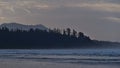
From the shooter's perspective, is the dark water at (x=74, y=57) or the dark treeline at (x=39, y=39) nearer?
the dark water at (x=74, y=57)

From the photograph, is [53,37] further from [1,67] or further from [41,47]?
[1,67]

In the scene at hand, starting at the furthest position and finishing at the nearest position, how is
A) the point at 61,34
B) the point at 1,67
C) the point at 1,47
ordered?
the point at 61,34 → the point at 1,47 → the point at 1,67

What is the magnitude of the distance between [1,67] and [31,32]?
7947 centimetres

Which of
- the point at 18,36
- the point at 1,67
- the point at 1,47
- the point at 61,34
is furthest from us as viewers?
the point at 61,34

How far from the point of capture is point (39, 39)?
110438 millimetres

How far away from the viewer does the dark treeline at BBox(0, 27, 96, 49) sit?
10450 centimetres

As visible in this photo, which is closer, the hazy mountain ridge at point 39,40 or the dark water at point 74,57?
the dark water at point 74,57

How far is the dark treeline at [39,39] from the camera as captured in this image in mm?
104500

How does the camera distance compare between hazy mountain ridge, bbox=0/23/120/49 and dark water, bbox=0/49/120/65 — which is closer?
dark water, bbox=0/49/120/65

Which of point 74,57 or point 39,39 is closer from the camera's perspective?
point 74,57

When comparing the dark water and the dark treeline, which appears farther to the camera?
the dark treeline

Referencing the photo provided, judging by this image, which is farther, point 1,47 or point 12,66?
point 1,47

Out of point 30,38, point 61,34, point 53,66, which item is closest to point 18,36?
point 30,38

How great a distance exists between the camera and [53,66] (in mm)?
36812
